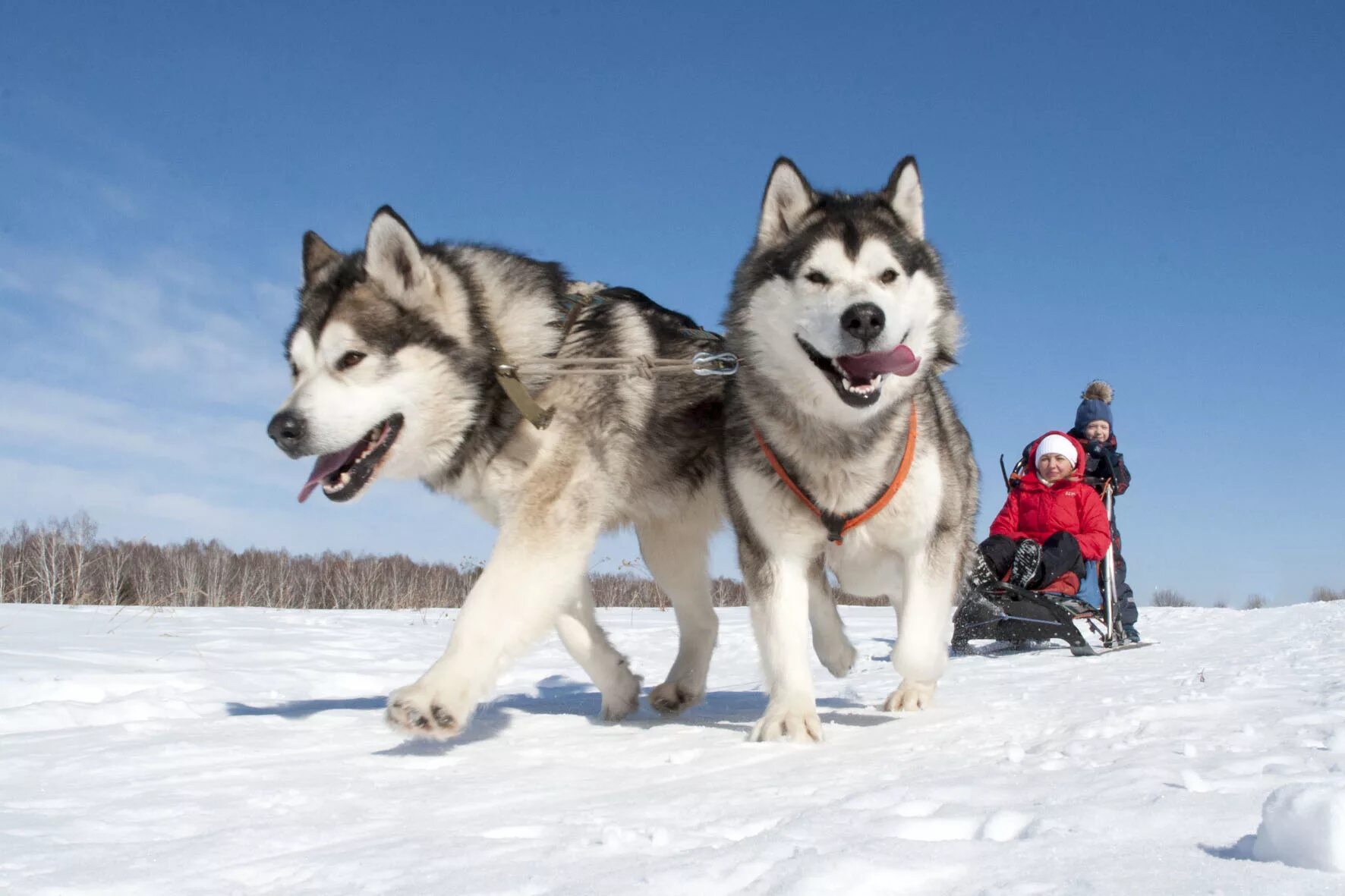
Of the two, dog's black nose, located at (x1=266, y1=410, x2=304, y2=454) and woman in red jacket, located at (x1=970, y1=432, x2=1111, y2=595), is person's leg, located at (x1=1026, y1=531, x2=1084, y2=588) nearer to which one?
woman in red jacket, located at (x1=970, y1=432, x2=1111, y2=595)

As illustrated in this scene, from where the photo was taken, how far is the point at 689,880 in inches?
64.9

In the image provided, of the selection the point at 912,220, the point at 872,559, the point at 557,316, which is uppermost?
the point at 912,220

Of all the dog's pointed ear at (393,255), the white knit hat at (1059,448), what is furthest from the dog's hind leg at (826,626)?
the white knit hat at (1059,448)

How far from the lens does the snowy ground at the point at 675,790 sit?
168 cm

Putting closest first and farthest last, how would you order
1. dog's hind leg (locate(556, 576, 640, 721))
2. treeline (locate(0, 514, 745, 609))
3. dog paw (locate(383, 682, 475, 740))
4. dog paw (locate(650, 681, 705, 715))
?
dog paw (locate(383, 682, 475, 740)) < dog's hind leg (locate(556, 576, 640, 721)) < dog paw (locate(650, 681, 705, 715)) < treeline (locate(0, 514, 745, 609))

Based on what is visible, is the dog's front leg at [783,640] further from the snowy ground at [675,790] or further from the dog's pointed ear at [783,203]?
the dog's pointed ear at [783,203]

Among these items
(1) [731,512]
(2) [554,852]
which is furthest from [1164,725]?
(2) [554,852]

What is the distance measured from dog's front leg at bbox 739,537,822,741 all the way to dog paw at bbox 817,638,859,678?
3.38 ft

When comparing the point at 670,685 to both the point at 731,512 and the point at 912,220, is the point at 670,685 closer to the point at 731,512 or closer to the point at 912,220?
the point at 731,512

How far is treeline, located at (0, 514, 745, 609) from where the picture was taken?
14328 mm

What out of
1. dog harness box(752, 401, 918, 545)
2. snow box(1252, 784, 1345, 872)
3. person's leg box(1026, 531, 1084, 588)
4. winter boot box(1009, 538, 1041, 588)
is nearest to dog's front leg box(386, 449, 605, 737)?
dog harness box(752, 401, 918, 545)

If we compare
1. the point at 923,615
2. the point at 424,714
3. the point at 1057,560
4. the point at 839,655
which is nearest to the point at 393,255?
the point at 424,714

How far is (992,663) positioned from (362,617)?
7542 mm

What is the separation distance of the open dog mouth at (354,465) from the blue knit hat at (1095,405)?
7651 mm
